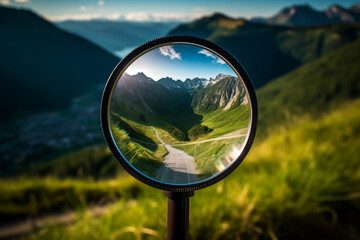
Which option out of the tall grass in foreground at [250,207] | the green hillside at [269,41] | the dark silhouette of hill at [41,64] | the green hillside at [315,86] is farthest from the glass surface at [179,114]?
the dark silhouette of hill at [41,64]

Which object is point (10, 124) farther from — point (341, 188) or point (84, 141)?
point (341, 188)

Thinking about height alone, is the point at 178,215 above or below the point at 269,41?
below

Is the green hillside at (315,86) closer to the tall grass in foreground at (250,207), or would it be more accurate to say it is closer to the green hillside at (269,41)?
the green hillside at (269,41)

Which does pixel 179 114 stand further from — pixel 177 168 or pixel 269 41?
pixel 269 41

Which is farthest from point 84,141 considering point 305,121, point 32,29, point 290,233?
point 32,29

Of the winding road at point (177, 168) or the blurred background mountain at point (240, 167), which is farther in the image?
the blurred background mountain at point (240, 167)

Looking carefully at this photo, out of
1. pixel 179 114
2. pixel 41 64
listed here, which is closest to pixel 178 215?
pixel 179 114

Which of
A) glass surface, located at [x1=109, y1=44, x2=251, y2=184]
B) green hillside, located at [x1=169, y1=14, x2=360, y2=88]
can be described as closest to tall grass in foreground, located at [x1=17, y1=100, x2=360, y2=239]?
glass surface, located at [x1=109, y1=44, x2=251, y2=184]
